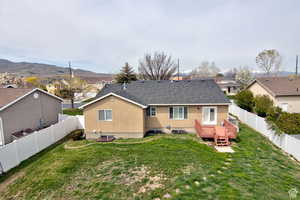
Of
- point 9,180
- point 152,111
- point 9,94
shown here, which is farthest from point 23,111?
point 152,111

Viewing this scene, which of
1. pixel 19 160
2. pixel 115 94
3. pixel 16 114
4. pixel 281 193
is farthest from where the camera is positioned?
pixel 115 94

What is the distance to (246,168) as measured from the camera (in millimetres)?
8625

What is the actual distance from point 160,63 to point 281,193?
35018mm

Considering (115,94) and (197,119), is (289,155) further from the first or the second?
(115,94)

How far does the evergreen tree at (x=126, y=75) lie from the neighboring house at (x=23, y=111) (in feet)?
60.7

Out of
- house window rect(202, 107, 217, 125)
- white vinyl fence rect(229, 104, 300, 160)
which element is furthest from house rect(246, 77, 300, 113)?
house window rect(202, 107, 217, 125)

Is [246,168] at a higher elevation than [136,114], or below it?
below

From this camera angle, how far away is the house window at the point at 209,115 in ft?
48.8

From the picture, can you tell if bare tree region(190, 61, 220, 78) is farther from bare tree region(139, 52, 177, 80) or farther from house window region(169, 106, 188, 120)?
house window region(169, 106, 188, 120)

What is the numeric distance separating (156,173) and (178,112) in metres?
7.96

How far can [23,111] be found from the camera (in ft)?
43.7

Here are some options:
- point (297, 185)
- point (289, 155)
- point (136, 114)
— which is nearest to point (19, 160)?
point (136, 114)

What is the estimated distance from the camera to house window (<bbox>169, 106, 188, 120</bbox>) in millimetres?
15008

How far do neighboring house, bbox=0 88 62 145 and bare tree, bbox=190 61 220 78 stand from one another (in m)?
61.7
